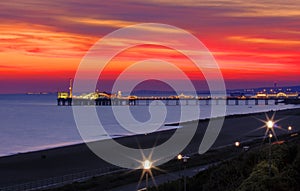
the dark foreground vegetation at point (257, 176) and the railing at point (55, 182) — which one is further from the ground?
the dark foreground vegetation at point (257, 176)

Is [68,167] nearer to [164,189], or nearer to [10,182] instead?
[10,182]

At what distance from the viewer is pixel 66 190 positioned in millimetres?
24234

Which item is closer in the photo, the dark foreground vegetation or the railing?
the dark foreground vegetation

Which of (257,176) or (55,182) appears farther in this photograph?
(55,182)

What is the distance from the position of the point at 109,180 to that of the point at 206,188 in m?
10.2

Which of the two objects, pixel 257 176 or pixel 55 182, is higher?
pixel 257 176

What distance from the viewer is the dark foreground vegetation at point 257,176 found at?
13000 millimetres

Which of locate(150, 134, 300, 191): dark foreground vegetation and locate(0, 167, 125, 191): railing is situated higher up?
locate(150, 134, 300, 191): dark foreground vegetation

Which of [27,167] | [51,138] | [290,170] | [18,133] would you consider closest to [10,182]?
[27,167]

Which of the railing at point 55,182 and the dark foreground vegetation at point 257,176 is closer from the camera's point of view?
the dark foreground vegetation at point 257,176

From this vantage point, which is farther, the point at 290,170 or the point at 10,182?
the point at 10,182

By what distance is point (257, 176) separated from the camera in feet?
45.2

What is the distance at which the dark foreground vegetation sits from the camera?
13000 millimetres

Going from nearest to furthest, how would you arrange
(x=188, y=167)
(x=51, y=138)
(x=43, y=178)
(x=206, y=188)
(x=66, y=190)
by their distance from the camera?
(x=206, y=188) → (x=66, y=190) → (x=188, y=167) → (x=43, y=178) → (x=51, y=138)
